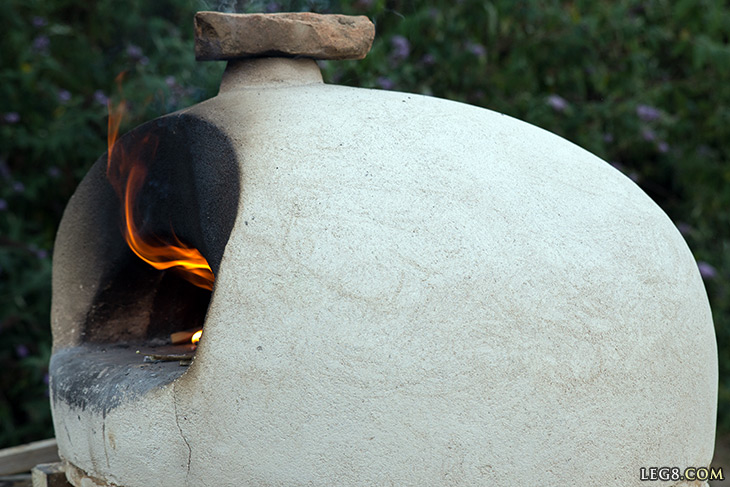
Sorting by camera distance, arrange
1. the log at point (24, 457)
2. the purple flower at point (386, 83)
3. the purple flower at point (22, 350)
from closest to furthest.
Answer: the log at point (24, 457) < the purple flower at point (22, 350) < the purple flower at point (386, 83)

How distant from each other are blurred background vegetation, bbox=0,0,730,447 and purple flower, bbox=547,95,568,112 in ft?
0.07

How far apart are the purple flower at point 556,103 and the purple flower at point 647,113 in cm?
42

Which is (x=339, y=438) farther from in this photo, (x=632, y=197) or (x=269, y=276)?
(x=632, y=197)

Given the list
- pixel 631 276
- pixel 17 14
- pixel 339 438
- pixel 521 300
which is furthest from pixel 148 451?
pixel 17 14

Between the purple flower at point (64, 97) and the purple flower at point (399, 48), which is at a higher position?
the purple flower at point (399, 48)

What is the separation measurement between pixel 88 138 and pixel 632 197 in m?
3.05

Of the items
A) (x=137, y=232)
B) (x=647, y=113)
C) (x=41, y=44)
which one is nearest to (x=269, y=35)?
(x=137, y=232)

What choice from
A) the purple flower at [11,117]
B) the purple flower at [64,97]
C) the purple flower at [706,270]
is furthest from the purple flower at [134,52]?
the purple flower at [706,270]

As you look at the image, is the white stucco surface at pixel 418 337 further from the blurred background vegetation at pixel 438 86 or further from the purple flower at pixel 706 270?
the purple flower at pixel 706 270

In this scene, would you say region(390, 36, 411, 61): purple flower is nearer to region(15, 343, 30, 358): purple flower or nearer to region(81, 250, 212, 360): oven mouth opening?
region(81, 250, 212, 360): oven mouth opening

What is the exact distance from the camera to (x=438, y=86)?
14.9ft

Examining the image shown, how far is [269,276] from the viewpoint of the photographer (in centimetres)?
188

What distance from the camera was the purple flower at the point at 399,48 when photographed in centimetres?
424

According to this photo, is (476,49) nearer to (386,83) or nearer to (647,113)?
(386,83)
